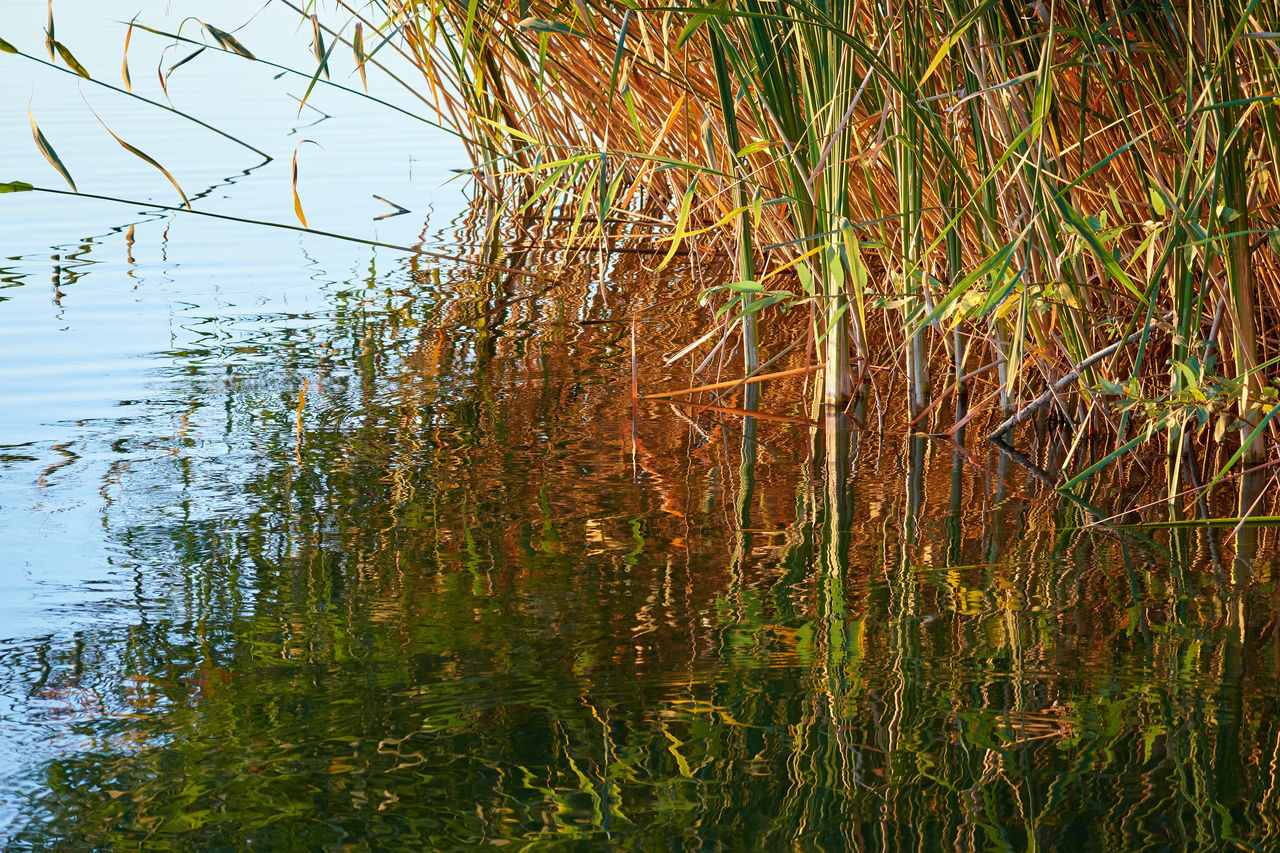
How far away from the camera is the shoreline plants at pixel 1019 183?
5.27 feet

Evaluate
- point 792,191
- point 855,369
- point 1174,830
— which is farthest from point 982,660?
point 855,369

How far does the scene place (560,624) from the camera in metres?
1.46

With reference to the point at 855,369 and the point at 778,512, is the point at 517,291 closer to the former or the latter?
the point at 855,369

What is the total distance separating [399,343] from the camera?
283cm

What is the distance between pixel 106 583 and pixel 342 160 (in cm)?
384

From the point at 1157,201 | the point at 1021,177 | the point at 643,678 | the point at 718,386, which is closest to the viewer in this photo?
the point at 643,678

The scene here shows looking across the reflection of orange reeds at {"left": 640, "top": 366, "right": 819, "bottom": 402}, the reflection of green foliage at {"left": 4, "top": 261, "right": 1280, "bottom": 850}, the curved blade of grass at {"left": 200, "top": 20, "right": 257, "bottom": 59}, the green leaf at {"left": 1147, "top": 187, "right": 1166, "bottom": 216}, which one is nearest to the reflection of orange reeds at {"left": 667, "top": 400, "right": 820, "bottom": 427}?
the reflection of orange reeds at {"left": 640, "top": 366, "right": 819, "bottom": 402}

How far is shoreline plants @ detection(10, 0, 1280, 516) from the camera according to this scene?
161 centimetres

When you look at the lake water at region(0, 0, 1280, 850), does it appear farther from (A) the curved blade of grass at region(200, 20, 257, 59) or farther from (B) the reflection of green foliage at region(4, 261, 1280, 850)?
(A) the curved blade of grass at region(200, 20, 257, 59)

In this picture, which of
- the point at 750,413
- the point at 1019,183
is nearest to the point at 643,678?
the point at 1019,183

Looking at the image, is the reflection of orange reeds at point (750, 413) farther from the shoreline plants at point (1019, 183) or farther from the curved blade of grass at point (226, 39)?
the curved blade of grass at point (226, 39)

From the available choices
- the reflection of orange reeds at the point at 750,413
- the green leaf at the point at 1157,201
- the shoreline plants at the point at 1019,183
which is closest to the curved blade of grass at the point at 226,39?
the shoreline plants at the point at 1019,183

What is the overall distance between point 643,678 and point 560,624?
0.53 ft

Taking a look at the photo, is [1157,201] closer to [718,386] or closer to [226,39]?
[718,386]
